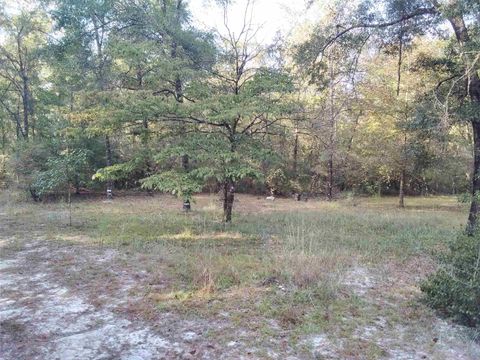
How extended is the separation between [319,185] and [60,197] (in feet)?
40.1

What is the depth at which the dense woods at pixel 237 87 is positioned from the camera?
262 inches

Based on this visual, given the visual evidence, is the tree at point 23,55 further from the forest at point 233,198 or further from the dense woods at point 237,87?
the dense woods at point 237,87

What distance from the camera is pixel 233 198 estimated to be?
9.21 meters

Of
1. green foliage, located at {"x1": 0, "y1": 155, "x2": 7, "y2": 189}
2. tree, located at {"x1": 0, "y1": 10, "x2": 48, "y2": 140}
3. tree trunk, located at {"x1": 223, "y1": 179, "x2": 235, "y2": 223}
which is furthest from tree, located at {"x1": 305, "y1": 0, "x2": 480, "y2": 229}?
green foliage, located at {"x1": 0, "y1": 155, "x2": 7, "y2": 189}

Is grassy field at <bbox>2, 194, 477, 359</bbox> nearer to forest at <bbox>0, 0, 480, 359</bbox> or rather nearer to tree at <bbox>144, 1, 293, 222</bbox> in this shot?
forest at <bbox>0, 0, 480, 359</bbox>

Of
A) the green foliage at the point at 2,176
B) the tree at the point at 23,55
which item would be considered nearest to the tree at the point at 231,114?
the tree at the point at 23,55

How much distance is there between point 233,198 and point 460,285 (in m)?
6.37

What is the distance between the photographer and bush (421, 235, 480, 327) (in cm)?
306

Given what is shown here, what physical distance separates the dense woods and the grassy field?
3.71 feet

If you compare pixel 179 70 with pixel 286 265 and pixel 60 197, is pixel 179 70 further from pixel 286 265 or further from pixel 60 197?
pixel 60 197

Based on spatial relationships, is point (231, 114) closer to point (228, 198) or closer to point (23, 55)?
point (228, 198)

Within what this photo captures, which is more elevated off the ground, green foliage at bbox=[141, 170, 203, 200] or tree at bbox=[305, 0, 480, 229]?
tree at bbox=[305, 0, 480, 229]

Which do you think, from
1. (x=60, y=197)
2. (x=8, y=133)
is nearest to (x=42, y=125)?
(x=60, y=197)

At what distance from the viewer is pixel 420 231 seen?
7.90 metres
